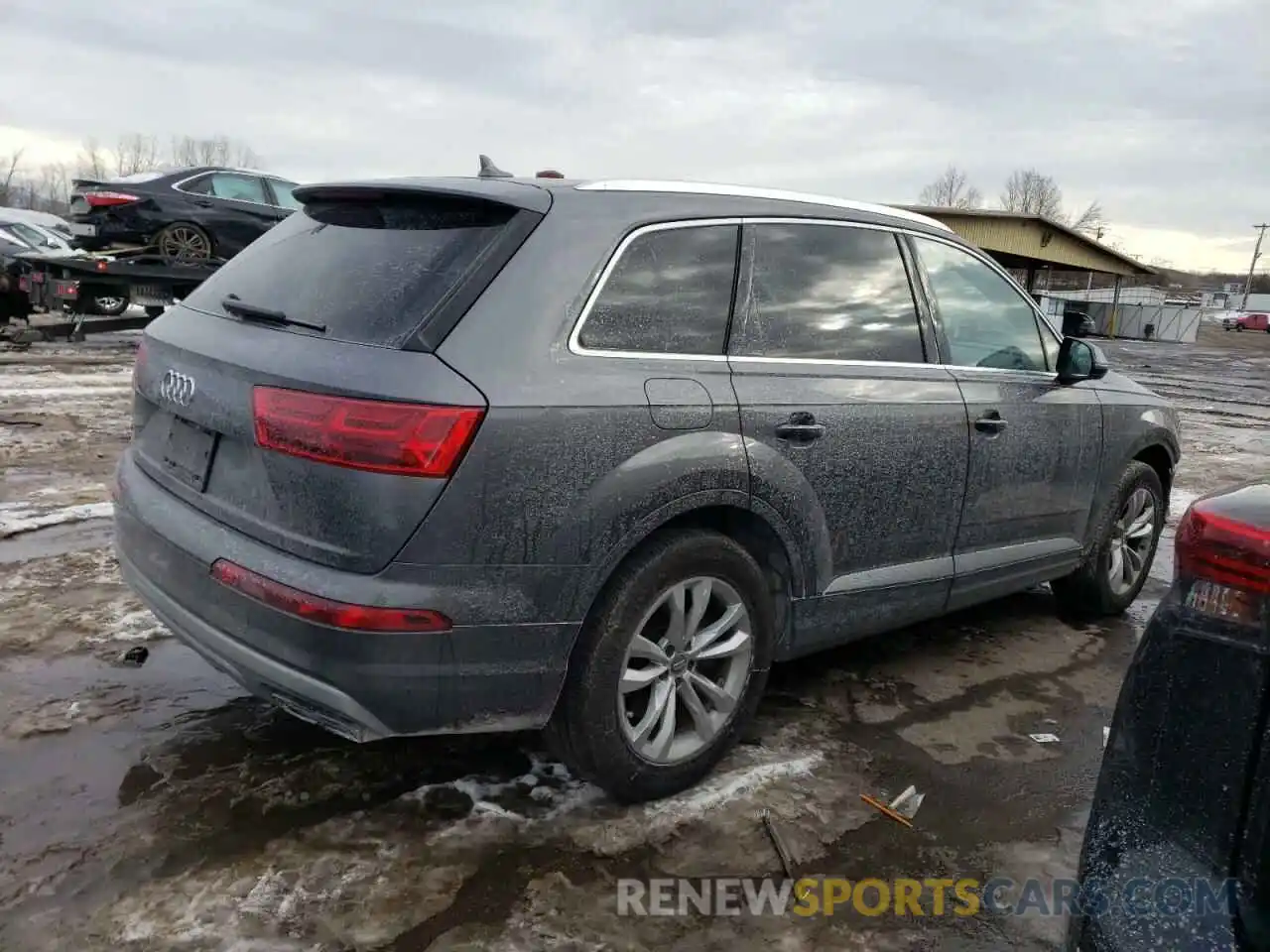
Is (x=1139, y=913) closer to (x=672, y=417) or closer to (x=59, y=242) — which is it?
(x=672, y=417)

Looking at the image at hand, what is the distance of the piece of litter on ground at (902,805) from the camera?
3.02 metres

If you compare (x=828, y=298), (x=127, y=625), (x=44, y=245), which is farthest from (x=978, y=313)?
(x=44, y=245)

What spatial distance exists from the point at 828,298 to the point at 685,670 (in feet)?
4.47

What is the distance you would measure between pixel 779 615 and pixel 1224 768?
1.70 m

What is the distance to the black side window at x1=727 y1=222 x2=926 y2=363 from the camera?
10.4 ft

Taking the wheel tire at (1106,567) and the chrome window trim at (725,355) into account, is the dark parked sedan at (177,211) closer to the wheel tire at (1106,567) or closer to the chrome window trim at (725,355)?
the chrome window trim at (725,355)

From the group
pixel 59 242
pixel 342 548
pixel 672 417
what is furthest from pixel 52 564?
pixel 59 242

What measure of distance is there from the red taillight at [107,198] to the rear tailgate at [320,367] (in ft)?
38.8

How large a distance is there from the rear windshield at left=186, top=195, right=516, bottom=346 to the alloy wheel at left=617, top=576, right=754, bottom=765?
106cm

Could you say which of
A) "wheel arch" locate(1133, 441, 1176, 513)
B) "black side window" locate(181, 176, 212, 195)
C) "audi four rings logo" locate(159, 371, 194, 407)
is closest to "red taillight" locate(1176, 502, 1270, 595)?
"audi four rings logo" locate(159, 371, 194, 407)

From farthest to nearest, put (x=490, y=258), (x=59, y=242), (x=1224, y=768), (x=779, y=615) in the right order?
(x=59, y=242) < (x=779, y=615) < (x=490, y=258) < (x=1224, y=768)

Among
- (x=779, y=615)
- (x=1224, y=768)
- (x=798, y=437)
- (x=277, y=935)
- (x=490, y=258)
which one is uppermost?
(x=490, y=258)

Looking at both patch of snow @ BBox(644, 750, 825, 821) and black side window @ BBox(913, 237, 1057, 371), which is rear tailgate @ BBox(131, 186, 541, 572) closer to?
patch of snow @ BBox(644, 750, 825, 821)

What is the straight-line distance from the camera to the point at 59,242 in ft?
64.6
